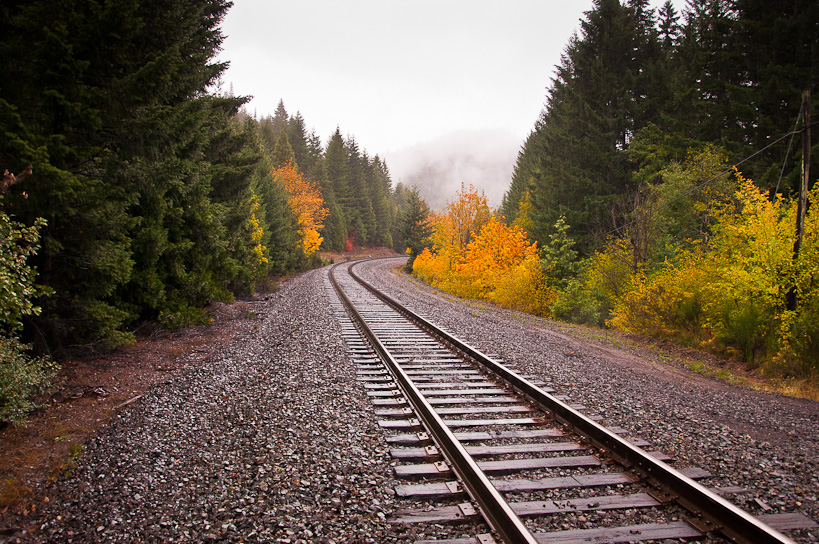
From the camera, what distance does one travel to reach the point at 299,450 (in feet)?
13.5

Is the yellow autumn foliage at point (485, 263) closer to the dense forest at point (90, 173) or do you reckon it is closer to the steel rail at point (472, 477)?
the steel rail at point (472, 477)

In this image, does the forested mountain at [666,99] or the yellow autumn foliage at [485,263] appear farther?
the yellow autumn foliage at [485,263]

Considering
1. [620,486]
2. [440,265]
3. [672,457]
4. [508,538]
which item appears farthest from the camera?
[440,265]

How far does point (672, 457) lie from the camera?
4.06m

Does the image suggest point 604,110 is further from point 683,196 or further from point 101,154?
point 101,154

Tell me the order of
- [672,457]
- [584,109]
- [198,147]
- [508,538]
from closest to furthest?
[508,538] < [672,457] < [198,147] < [584,109]

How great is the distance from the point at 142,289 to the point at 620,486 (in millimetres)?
8745

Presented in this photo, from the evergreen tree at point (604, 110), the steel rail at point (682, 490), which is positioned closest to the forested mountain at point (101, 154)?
the steel rail at point (682, 490)

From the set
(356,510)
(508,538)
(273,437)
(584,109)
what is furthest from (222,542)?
(584,109)

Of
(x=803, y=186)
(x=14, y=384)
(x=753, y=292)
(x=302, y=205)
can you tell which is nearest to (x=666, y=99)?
(x=803, y=186)

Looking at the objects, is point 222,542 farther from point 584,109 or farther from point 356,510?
point 584,109

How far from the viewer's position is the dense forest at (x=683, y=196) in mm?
8945

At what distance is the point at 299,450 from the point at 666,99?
22812 millimetres

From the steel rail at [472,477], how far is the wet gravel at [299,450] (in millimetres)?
603
